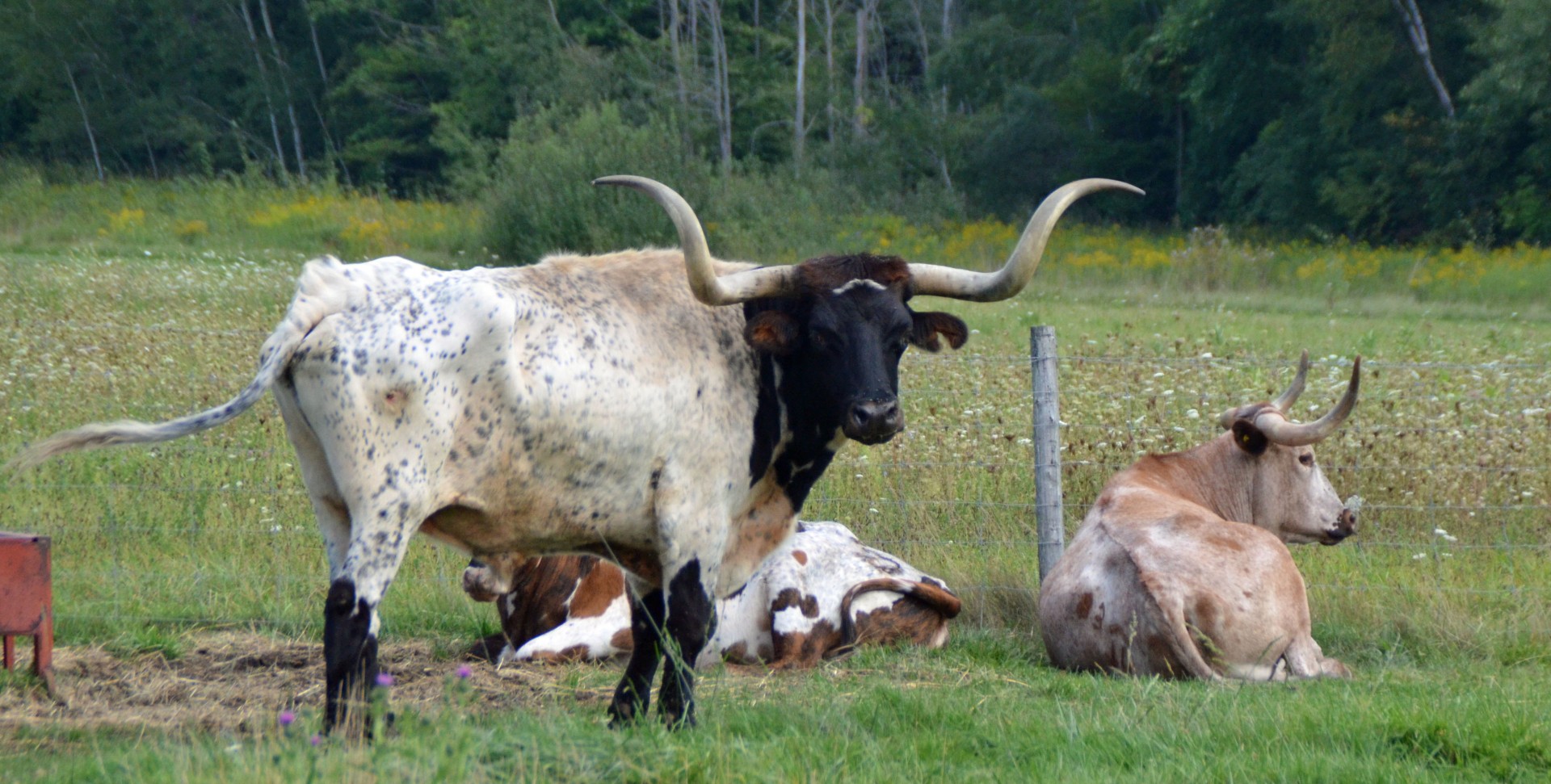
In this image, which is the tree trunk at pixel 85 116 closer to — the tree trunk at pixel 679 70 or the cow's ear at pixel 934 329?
the tree trunk at pixel 679 70

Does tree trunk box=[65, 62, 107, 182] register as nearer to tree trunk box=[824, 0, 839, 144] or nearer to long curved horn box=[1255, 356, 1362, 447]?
tree trunk box=[824, 0, 839, 144]

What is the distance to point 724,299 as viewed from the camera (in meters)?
5.25

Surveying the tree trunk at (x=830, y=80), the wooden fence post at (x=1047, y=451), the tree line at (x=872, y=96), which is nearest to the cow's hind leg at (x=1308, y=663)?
the wooden fence post at (x=1047, y=451)

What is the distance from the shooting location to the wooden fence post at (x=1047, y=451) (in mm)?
7230

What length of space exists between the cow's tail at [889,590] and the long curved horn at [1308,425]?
1.75m

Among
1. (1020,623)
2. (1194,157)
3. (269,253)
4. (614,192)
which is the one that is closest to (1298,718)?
(1020,623)

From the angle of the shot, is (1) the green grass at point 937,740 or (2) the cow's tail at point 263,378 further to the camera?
(2) the cow's tail at point 263,378

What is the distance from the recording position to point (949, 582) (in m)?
7.64

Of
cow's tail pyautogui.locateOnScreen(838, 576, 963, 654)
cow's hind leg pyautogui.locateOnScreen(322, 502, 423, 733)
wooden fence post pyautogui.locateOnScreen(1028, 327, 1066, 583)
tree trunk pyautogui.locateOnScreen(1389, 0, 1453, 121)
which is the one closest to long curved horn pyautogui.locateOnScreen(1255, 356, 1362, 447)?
wooden fence post pyautogui.locateOnScreen(1028, 327, 1066, 583)

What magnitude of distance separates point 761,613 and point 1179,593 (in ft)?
6.78

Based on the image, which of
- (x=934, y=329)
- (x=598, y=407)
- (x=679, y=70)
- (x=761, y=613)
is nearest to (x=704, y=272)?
(x=598, y=407)

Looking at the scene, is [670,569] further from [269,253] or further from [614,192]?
[269,253]

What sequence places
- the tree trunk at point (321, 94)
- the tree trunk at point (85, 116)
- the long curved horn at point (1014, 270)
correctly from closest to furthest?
the long curved horn at point (1014, 270), the tree trunk at point (321, 94), the tree trunk at point (85, 116)

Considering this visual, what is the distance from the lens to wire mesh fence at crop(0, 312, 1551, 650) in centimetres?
725
